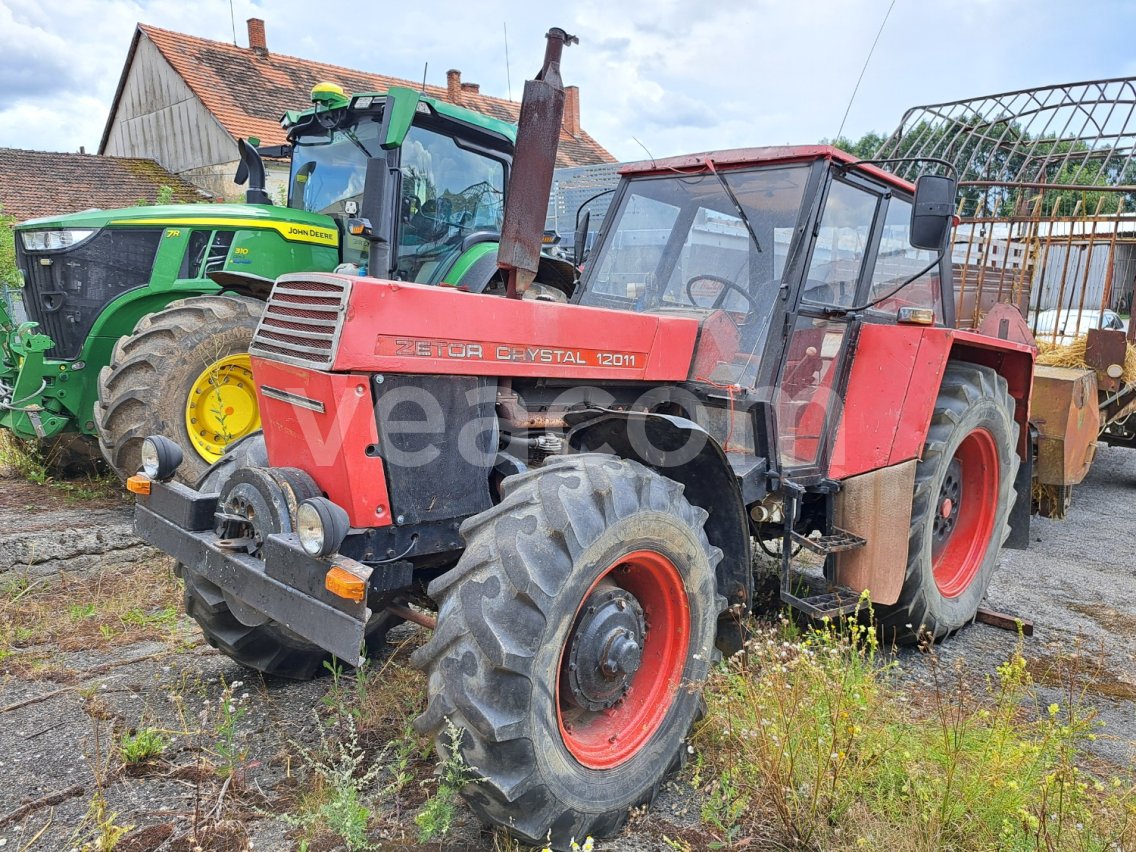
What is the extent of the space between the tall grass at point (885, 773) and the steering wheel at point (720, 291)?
4.67ft

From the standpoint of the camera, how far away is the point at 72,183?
63.6 ft

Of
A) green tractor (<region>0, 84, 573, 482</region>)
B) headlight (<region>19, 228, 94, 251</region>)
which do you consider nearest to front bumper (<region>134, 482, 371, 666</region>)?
green tractor (<region>0, 84, 573, 482</region>)

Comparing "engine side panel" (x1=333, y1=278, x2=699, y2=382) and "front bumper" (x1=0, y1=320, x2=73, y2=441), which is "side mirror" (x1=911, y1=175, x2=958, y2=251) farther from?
"front bumper" (x1=0, y1=320, x2=73, y2=441)

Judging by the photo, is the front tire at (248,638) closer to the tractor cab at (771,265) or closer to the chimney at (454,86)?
the tractor cab at (771,265)

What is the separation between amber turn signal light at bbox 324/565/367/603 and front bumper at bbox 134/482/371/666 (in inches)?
0.8

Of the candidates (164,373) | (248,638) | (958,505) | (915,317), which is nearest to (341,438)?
(248,638)

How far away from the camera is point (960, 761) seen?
8.71ft

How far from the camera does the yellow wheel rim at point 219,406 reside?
541cm

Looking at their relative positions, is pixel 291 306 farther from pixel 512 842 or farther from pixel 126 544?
pixel 126 544

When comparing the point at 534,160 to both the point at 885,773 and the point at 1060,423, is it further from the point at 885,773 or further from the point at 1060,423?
the point at 1060,423

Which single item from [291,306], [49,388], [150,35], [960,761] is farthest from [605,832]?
[150,35]

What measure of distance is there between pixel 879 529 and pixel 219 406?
13.5ft

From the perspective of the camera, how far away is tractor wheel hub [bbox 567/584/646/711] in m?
2.55

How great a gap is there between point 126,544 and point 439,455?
3.40 m
